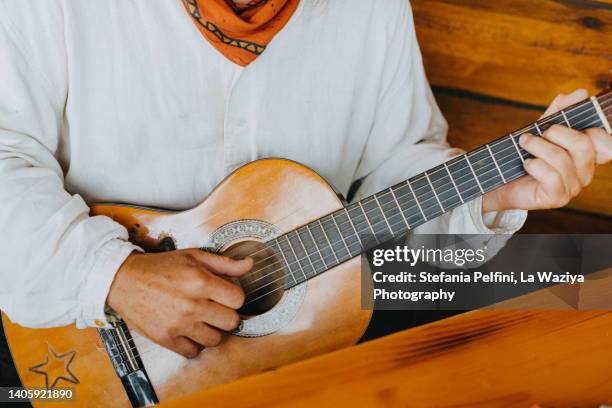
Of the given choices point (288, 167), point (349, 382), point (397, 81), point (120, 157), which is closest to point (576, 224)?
point (397, 81)

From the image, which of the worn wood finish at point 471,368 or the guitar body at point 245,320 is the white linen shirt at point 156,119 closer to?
the guitar body at point 245,320

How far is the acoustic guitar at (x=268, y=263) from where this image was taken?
3.18ft

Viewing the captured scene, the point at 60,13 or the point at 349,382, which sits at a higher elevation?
the point at 60,13

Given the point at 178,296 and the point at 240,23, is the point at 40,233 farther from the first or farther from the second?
the point at 240,23

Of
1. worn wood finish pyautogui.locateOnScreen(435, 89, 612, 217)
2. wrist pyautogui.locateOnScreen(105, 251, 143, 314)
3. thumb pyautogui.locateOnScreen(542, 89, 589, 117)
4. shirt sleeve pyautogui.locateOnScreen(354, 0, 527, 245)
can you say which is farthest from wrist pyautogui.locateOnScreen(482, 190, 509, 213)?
wrist pyautogui.locateOnScreen(105, 251, 143, 314)

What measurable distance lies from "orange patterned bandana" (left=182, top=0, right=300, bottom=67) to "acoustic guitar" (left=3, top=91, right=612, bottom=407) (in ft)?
0.65

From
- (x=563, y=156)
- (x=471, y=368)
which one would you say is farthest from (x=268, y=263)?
(x=563, y=156)

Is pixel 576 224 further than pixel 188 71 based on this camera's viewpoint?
Yes

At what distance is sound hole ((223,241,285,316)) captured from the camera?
997 millimetres

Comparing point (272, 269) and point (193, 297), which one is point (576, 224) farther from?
point (193, 297)

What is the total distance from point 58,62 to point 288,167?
0.41 metres

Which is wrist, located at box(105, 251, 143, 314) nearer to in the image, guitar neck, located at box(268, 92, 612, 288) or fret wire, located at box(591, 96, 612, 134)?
guitar neck, located at box(268, 92, 612, 288)

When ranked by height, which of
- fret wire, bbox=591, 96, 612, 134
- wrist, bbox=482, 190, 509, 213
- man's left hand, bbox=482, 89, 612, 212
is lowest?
wrist, bbox=482, 190, 509, 213

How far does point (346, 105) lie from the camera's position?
114cm
